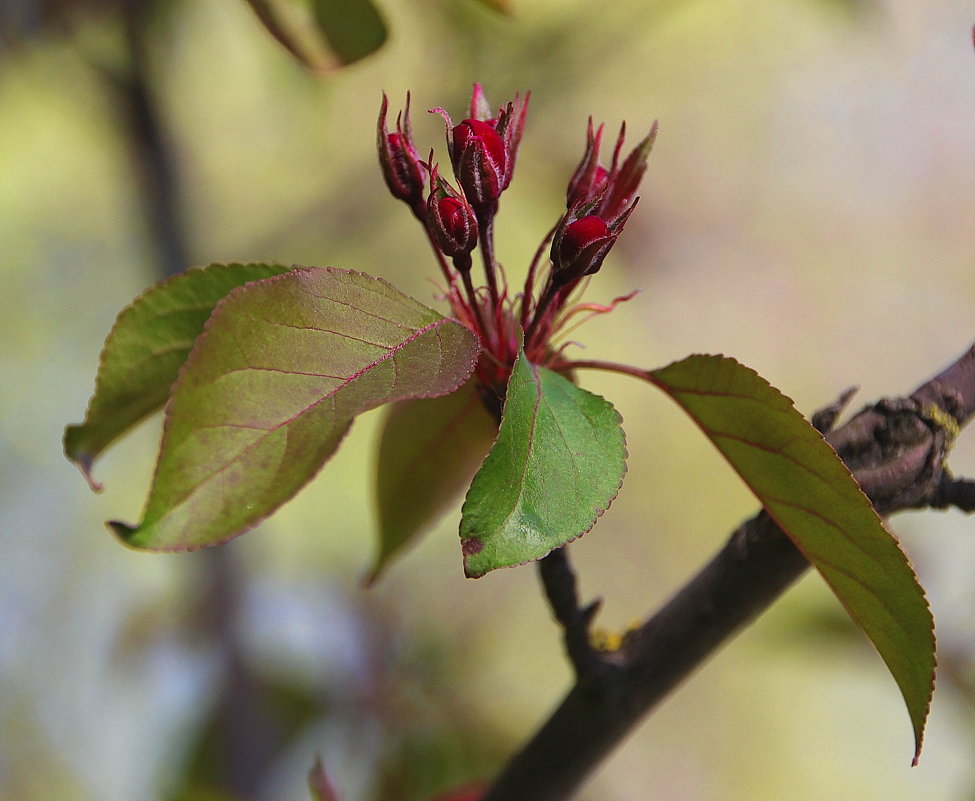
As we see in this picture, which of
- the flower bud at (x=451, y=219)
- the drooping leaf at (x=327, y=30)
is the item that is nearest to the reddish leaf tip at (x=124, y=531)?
the flower bud at (x=451, y=219)

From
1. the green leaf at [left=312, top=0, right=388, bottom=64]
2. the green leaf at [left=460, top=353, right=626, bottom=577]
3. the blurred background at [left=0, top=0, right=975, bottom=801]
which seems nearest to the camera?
the green leaf at [left=460, top=353, right=626, bottom=577]

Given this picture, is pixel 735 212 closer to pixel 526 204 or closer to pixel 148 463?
pixel 526 204

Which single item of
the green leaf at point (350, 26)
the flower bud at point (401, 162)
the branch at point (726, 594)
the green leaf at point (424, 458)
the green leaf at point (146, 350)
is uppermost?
the green leaf at point (350, 26)

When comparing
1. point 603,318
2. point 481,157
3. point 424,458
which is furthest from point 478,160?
point 603,318

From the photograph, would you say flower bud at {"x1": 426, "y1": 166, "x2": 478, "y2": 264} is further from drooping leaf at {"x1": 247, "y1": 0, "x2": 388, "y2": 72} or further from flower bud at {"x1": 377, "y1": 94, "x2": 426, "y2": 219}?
drooping leaf at {"x1": 247, "y1": 0, "x2": 388, "y2": 72}

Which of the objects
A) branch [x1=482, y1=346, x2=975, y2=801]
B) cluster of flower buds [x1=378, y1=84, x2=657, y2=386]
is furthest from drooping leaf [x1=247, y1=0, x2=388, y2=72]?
branch [x1=482, y1=346, x2=975, y2=801]

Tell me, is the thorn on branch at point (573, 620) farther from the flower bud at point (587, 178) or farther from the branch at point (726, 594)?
the flower bud at point (587, 178)

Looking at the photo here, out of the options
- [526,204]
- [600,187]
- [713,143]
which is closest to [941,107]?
[713,143]
